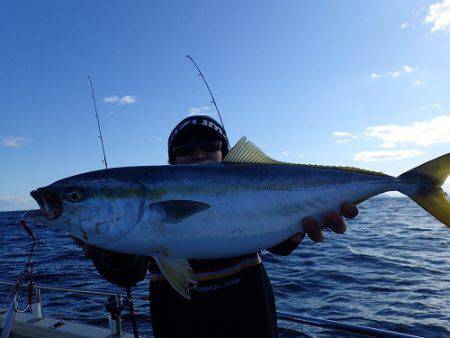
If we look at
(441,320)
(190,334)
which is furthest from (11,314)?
(441,320)

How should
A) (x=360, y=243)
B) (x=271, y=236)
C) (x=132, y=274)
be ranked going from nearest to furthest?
(x=271, y=236) < (x=132, y=274) < (x=360, y=243)

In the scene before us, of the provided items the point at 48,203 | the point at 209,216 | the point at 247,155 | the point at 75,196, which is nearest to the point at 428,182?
the point at 247,155

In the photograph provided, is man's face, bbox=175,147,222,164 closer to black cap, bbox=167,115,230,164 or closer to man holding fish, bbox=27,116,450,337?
man holding fish, bbox=27,116,450,337

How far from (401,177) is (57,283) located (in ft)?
50.4

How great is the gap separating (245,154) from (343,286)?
1078cm

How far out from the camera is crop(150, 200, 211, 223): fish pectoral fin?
3.33 m

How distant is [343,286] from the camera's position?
13102 mm

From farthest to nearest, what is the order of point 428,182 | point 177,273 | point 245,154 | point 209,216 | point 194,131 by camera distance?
point 194,131 → point 428,182 → point 245,154 → point 209,216 → point 177,273

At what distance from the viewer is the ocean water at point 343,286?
33.1ft

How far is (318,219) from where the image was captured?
12.8ft

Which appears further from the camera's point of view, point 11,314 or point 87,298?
point 87,298

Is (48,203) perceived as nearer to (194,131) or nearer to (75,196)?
(75,196)

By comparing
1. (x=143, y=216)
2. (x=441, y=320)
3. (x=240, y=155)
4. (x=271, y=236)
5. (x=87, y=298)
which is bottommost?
(x=441, y=320)

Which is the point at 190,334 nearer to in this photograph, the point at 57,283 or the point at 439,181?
the point at 439,181
